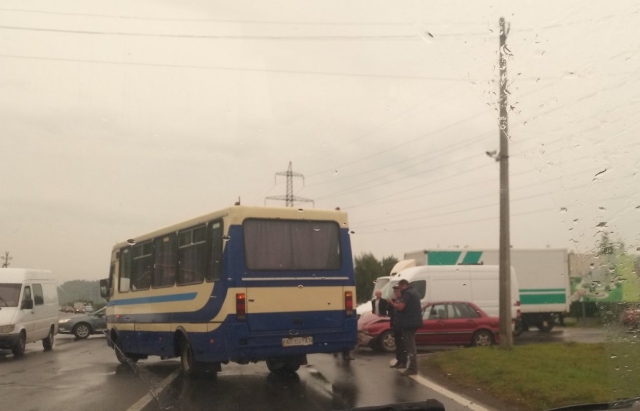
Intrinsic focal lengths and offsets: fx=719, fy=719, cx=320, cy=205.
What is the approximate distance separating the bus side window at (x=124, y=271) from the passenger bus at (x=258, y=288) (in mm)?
2670

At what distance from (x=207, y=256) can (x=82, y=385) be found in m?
2.85

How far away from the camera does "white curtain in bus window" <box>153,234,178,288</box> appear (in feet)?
41.1

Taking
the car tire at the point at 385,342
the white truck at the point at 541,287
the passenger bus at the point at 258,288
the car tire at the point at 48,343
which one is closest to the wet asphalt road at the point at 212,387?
the passenger bus at the point at 258,288

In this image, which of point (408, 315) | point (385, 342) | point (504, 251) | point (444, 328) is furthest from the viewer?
point (444, 328)

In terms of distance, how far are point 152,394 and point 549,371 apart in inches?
229

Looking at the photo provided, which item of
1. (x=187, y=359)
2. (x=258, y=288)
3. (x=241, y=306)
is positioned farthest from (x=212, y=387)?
(x=258, y=288)

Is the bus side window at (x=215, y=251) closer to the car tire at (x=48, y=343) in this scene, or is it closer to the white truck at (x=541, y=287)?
the car tire at (x=48, y=343)

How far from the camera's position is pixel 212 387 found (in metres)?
11.0

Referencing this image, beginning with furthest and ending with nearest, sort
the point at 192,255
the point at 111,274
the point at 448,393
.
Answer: the point at 111,274
the point at 192,255
the point at 448,393

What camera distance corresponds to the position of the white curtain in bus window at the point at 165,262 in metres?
12.5

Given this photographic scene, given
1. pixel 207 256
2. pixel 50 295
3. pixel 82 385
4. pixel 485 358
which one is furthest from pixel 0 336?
pixel 485 358

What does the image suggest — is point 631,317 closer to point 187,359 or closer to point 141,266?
point 187,359

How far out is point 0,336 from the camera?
17578 mm

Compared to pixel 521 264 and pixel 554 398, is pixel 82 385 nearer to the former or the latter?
pixel 554 398
